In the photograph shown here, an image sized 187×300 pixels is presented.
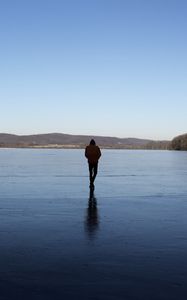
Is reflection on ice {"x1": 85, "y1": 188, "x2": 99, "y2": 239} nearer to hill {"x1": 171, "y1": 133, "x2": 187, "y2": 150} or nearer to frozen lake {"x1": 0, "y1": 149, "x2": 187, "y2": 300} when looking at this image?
frozen lake {"x1": 0, "y1": 149, "x2": 187, "y2": 300}

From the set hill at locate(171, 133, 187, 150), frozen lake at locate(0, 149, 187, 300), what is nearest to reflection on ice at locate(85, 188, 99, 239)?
frozen lake at locate(0, 149, 187, 300)

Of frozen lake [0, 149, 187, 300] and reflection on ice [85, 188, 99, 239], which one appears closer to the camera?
frozen lake [0, 149, 187, 300]

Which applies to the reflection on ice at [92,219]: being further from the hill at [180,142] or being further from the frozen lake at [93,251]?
the hill at [180,142]

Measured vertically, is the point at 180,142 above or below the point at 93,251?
above

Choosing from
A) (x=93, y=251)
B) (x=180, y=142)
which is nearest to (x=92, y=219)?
(x=93, y=251)

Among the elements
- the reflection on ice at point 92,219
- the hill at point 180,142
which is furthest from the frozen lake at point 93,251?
the hill at point 180,142

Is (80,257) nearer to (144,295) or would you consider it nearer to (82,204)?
(144,295)

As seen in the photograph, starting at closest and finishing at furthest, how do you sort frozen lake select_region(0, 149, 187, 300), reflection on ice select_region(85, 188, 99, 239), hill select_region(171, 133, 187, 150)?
1. frozen lake select_region(0, 149, 187, 300)
2. reflection on ice select_region(85, 188, 99, 239)
3. hill select_region(171, 133, 187, 150)

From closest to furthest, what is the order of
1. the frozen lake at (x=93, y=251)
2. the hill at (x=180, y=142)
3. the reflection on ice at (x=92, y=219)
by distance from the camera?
1. the frozen lake at (x=93, y=251)
2. the reflection on ice at (x=92, y=219)
3. the hill at (x=180, y=142)

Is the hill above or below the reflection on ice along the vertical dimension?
above

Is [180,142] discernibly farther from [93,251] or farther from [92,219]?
[93,251]

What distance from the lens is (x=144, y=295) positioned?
5141 mm

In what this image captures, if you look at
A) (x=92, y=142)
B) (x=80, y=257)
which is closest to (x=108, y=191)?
(x=92, y=142)

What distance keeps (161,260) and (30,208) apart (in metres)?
6.52
